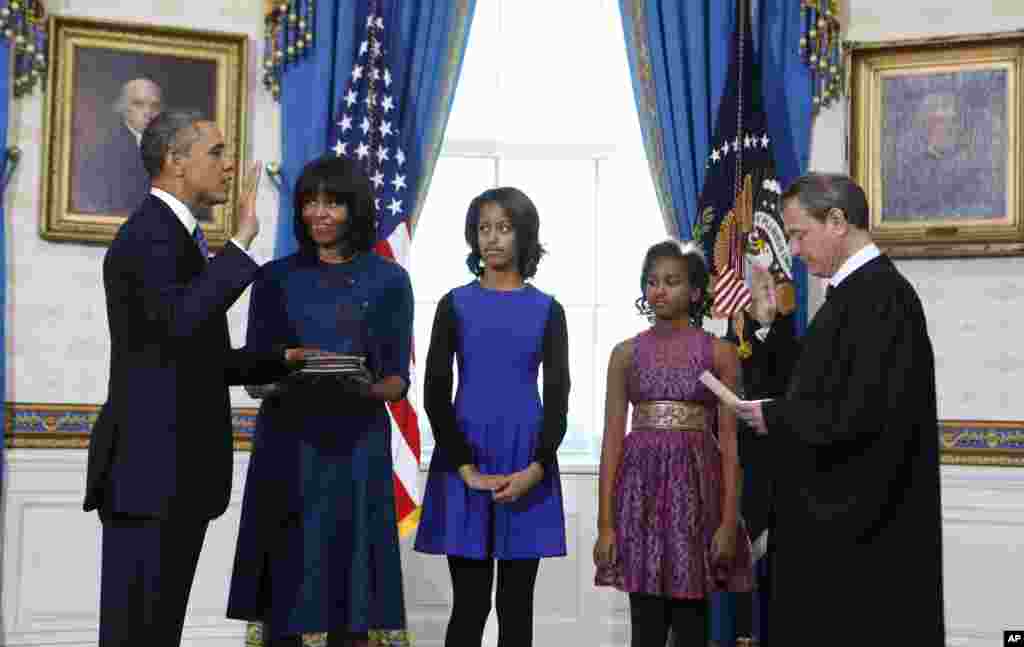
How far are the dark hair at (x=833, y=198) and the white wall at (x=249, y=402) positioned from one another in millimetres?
2462

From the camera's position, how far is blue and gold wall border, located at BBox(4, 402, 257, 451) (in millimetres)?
4961

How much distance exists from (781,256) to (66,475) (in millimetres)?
3095

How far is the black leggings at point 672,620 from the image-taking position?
3703 millimetres

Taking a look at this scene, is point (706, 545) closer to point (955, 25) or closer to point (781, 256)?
point (781, 256)

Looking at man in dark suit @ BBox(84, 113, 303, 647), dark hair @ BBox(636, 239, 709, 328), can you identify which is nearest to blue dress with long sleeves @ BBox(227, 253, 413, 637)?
man in dark suit @ BBox(84, 113, 303, 647)

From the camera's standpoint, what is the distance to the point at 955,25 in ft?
17.6

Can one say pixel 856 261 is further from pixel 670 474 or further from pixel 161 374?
pixel 161 374

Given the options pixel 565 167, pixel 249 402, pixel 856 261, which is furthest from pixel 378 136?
pixel 856 261

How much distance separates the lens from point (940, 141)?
5332 mm

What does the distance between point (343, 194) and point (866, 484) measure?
62.9 inches

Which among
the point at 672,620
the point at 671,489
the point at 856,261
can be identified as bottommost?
the point at 672,620

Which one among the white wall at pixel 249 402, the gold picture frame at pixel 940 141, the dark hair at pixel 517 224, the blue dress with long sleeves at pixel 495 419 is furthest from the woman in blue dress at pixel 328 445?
the gold picture frame at pixel 940 141

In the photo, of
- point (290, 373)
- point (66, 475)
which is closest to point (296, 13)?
point (66, 475)

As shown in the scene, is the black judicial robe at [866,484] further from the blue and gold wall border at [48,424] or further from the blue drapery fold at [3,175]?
the blue drapery fold at [3,175]
